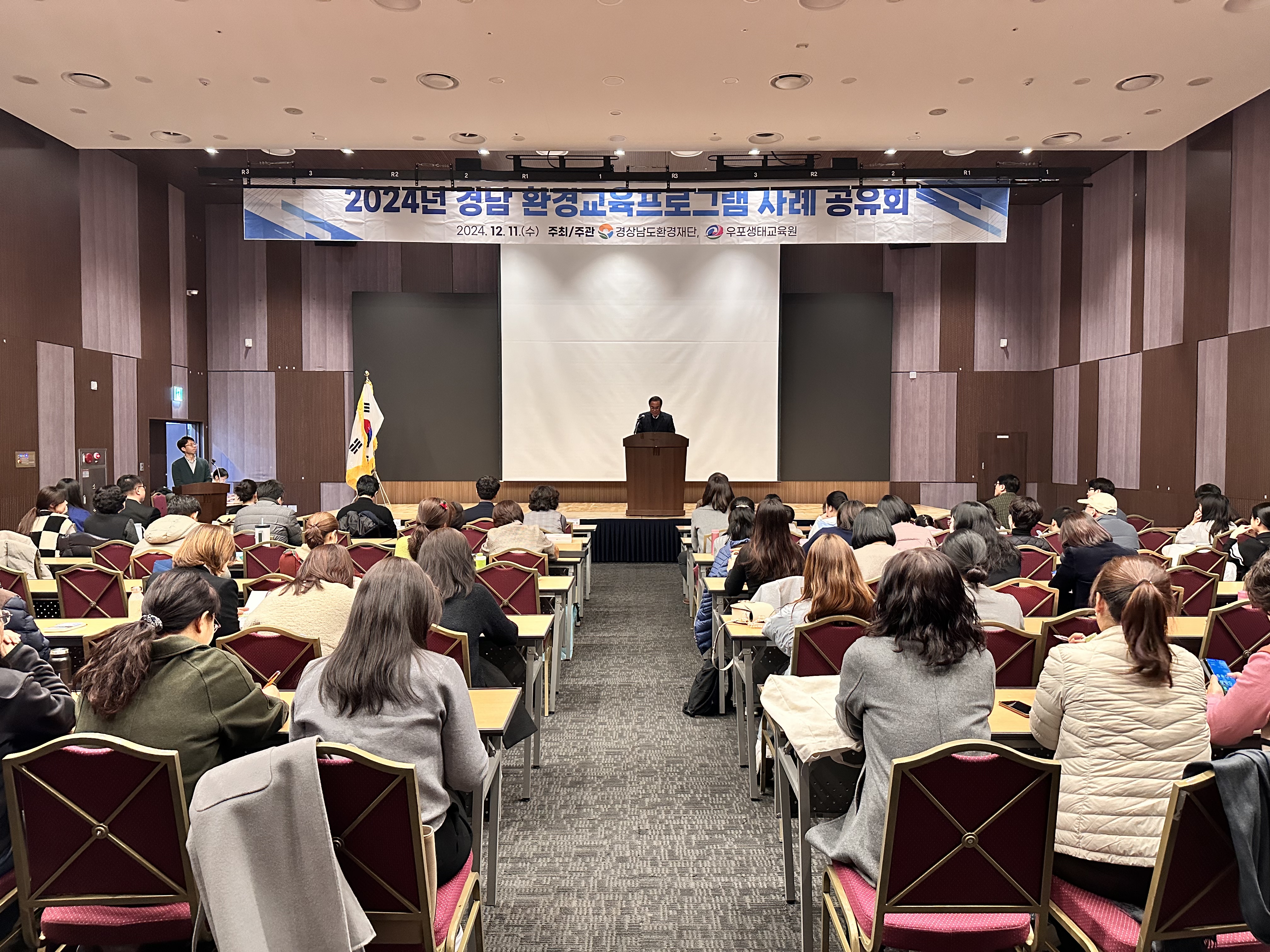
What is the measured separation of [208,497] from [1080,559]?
1044cm

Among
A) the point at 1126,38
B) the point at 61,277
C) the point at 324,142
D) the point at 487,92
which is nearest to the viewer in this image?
the point at 1126,38

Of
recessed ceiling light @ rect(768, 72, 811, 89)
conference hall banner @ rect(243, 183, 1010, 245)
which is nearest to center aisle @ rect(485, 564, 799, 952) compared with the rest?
recessed ceiling light @ rect(768, 72, 811, 89)

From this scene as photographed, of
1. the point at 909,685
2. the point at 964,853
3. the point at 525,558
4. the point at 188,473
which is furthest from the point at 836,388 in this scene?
the point at 964,853

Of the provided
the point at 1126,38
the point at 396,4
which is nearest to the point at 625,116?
the point at 396,4

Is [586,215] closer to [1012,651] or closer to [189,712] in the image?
[1012,651]

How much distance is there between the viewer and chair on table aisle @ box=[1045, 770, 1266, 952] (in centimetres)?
166

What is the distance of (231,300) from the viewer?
13891 mm

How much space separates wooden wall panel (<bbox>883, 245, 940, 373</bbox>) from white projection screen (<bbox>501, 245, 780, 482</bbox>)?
7.41 ft

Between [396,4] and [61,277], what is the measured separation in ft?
22.3

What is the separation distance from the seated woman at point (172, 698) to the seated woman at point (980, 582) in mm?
2724

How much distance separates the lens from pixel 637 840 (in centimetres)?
339

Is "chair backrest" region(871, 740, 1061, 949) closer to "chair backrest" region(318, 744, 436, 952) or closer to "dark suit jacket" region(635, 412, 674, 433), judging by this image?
"chair backrest" region(318, 744, 436, 952)

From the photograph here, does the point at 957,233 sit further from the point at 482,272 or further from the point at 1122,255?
the point at 482,272

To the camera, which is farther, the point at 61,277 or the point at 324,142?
the point at 61,277
